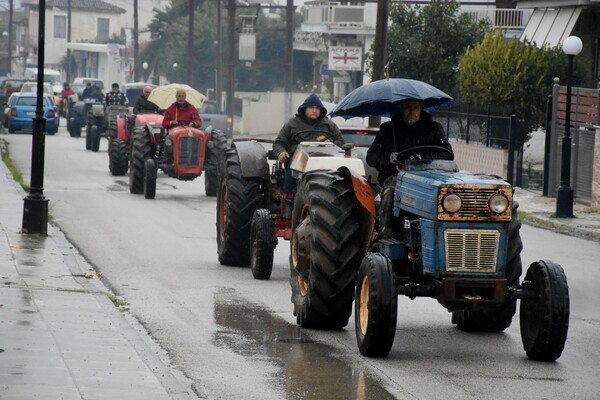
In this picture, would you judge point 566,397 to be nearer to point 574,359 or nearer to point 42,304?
point 574,359

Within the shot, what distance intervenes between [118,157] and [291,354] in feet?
75.2

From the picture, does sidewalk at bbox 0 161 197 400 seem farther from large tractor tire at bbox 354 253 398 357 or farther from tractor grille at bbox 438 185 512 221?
tractor grille at bbox 438 185 512 221

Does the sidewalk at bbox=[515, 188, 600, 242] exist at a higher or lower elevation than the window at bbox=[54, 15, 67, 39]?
lower

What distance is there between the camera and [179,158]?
2762cm

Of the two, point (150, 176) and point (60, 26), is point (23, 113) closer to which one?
point (150, 176)

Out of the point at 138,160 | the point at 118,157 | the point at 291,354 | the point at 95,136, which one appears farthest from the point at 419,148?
the point at 95,136

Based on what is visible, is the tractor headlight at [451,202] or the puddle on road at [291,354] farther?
the tractor headlight at [451,202]

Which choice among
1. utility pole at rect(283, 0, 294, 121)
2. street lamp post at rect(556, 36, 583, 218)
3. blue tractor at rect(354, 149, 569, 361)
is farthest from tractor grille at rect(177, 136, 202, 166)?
utility pole at rect(283, 0, 294, 121)

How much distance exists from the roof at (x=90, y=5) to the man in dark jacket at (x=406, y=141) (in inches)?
5083

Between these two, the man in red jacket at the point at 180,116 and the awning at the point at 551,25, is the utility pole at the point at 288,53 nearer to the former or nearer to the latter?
the awning at the point at 551,25

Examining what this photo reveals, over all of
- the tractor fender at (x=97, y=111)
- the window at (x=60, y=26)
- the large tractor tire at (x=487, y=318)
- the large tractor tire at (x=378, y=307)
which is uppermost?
the window at (x=60, y=26)

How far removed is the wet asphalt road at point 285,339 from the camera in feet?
31.8

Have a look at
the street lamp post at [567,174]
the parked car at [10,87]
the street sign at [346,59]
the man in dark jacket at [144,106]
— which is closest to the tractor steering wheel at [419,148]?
the street lamp post at [567,174]

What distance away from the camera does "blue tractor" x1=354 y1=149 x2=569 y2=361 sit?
10359 mm
